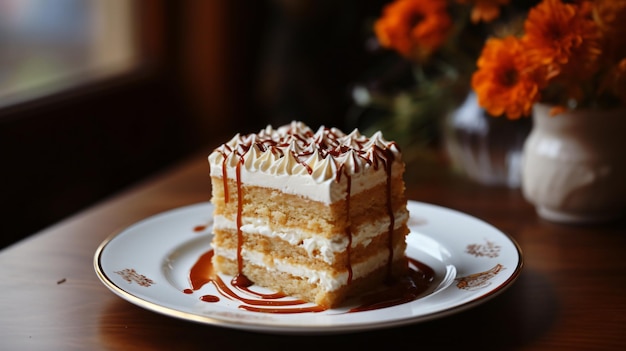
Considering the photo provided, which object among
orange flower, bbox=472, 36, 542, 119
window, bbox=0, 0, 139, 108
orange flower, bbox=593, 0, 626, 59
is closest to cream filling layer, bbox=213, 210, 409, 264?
orange flower, bbox=472, 36, 542, 119

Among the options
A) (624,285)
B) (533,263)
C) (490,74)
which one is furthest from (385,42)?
(624,285)

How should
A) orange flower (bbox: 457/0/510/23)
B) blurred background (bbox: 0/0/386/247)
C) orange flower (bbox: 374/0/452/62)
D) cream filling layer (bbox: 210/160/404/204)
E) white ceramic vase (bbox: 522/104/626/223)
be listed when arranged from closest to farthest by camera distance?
cream filling layer (bbox: 210/160/404/204) < white ceramic vase (bbox: 522/104/626/223) < orange flower (bbox: 457/0/510/23) < orange flower (bbox: 374/0/452/62) < blurred background (bbox: 0/0/386/247)

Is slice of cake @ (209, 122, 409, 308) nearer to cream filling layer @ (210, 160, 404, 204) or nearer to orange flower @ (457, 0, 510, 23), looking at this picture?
cream filling layer @ (210, 160, 404, 204)

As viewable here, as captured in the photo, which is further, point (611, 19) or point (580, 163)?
point (580, 163)

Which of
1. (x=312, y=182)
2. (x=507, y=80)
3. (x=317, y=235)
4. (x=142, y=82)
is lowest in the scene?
(x=142, y=82)

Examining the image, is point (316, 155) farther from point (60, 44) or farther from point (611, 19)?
point (60, 44)

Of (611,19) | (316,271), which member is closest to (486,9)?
(611,19)

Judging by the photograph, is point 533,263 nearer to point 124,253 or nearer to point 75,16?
point 124,253
